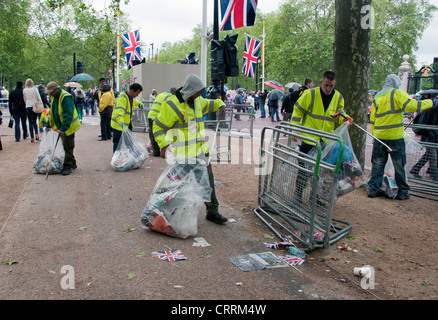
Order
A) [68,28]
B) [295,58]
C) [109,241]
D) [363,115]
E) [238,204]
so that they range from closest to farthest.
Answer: [109,241] → [238,204] → [363,115] → [295,58] → [68,28]

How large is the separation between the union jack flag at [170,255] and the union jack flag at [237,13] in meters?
7.80

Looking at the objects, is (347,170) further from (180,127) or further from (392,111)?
(392,111)

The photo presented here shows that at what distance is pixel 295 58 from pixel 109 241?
121 feet

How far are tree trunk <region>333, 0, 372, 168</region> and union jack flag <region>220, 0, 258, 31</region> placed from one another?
384 cm

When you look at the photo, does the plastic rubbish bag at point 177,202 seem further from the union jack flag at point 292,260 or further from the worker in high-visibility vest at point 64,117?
the worker in high-visibility vest at point 64,117

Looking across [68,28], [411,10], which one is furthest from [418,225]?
[68,28]

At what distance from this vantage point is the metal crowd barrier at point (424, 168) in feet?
22.9

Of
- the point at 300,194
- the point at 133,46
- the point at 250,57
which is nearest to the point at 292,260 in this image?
the point at 300,194

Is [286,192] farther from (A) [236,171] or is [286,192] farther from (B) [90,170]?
(B) [90,170]

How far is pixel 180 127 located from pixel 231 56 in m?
4.48

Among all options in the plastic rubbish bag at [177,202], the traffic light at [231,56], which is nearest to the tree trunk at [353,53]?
the traffic light at [231,56]

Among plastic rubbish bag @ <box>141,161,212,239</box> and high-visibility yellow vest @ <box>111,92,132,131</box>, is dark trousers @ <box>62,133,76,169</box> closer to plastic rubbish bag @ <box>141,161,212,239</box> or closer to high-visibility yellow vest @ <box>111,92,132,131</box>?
high-visibility yellow vest @ <box>111,92,132,131</box>

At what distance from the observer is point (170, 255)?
13.4 feet
